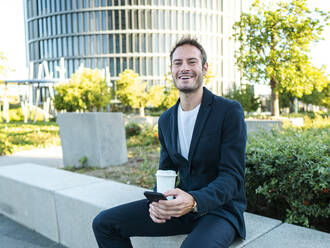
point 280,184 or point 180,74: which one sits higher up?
point 180,74

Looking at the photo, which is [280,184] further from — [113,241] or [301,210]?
[113,241]

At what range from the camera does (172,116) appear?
7.71ft

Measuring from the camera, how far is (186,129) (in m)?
2.25

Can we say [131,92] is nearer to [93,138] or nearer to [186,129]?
[93,138]

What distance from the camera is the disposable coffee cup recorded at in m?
1.72

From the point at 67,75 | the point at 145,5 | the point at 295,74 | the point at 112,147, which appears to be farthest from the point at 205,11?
the point at 112,147

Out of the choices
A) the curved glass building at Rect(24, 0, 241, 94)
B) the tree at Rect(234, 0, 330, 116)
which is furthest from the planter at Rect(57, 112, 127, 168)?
the curved glass building at Rect(24, 0, 241, 94)

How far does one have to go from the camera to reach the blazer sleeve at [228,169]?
179cm

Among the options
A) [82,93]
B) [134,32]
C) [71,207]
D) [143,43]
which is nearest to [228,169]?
[71,207]

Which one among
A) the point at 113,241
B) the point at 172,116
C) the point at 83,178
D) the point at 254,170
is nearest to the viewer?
the point at 113,241

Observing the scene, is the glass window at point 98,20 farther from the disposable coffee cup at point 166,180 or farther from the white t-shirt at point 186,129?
the disposable coffee cup at point 166,180

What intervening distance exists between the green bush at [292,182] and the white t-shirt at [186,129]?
0.96 metres

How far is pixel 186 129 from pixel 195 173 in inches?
14.0

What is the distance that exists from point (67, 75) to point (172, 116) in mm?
55907
